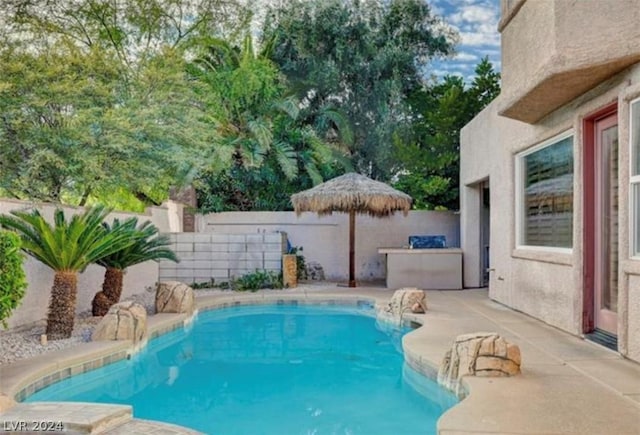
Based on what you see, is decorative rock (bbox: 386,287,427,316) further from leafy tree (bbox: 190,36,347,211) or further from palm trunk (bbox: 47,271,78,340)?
leafy tree (bbox: 190,36,347,211)

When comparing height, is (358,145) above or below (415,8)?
below

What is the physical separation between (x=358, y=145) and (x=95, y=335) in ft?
44.5

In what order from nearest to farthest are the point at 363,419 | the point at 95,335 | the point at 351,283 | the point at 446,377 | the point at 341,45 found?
the point at 363,419 < the point at 446,377 < the point at 95,335 < the point at 351,283 < the point at 341,45

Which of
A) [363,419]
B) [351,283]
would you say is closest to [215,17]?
[351,283]

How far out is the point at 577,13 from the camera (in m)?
5.89

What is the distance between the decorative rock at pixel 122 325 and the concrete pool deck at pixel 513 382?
0.74 ft

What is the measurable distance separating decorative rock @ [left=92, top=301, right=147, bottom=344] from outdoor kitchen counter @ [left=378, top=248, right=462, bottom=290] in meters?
7.21

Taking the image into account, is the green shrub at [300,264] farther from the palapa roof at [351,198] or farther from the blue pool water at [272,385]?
the blue pool water at [272,385]

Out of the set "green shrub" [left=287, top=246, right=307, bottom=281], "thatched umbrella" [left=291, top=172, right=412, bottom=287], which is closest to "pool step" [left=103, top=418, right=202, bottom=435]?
"thatched umbrella" [left=291, top=172, right=412, bottom=287]

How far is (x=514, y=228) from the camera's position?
9828 mm

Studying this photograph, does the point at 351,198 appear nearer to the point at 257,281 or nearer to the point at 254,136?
the point at 257,281

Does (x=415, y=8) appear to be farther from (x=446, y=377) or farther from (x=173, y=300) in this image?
(x=446, y=377)

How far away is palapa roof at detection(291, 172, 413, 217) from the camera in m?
12.9

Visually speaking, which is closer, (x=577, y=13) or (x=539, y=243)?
(x=577, y=13)
